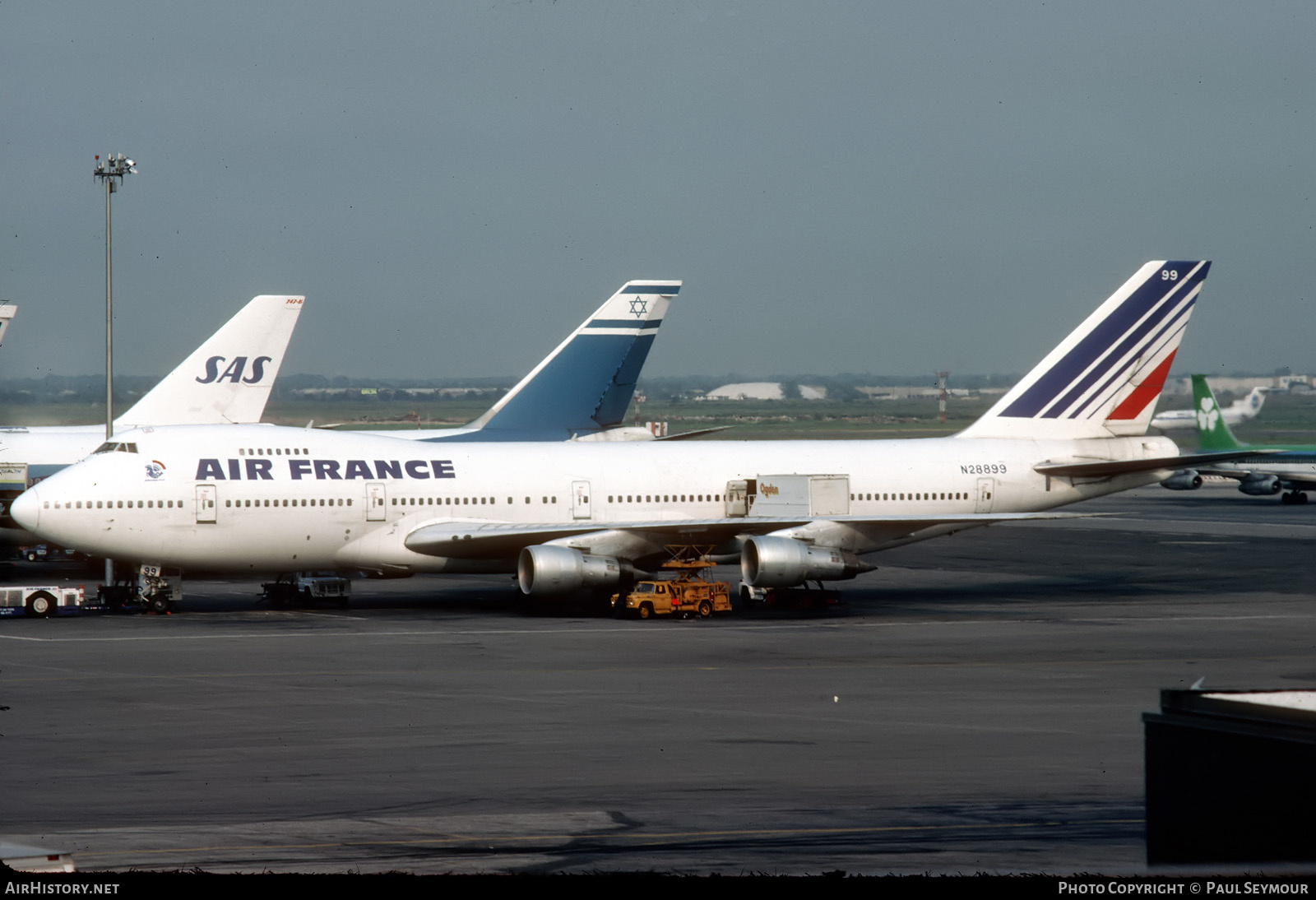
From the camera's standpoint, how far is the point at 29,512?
3891 centimetres

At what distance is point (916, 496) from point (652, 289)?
804 inches

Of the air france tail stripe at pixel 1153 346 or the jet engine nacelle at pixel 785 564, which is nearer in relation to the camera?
the jet engine nacelle at pixel 785 564

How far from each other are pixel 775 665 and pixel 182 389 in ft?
120

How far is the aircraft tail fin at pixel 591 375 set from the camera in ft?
197

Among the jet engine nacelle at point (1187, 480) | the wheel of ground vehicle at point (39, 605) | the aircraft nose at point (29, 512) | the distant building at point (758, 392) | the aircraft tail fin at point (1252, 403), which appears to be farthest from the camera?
the distant building at point (758, 392)

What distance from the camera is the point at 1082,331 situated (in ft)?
157

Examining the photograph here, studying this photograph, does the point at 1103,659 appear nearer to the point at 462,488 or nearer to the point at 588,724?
the point at 588,724

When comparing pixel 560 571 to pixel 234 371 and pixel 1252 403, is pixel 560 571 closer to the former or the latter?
pixel 234 371

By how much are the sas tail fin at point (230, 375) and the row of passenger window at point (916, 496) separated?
2763 centimetres

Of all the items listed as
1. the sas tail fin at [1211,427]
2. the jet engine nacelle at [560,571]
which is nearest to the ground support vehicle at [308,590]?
the jet engine nacelle at [560,571]

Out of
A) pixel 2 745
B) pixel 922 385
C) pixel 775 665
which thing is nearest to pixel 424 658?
pixel 775 665

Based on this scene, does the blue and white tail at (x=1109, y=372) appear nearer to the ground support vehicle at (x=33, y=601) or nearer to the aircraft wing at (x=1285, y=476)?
the ground support vehicle at (x=33, y=601)

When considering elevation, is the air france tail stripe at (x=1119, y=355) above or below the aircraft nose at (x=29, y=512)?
above

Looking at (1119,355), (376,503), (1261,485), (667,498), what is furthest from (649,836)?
(1261,485)
